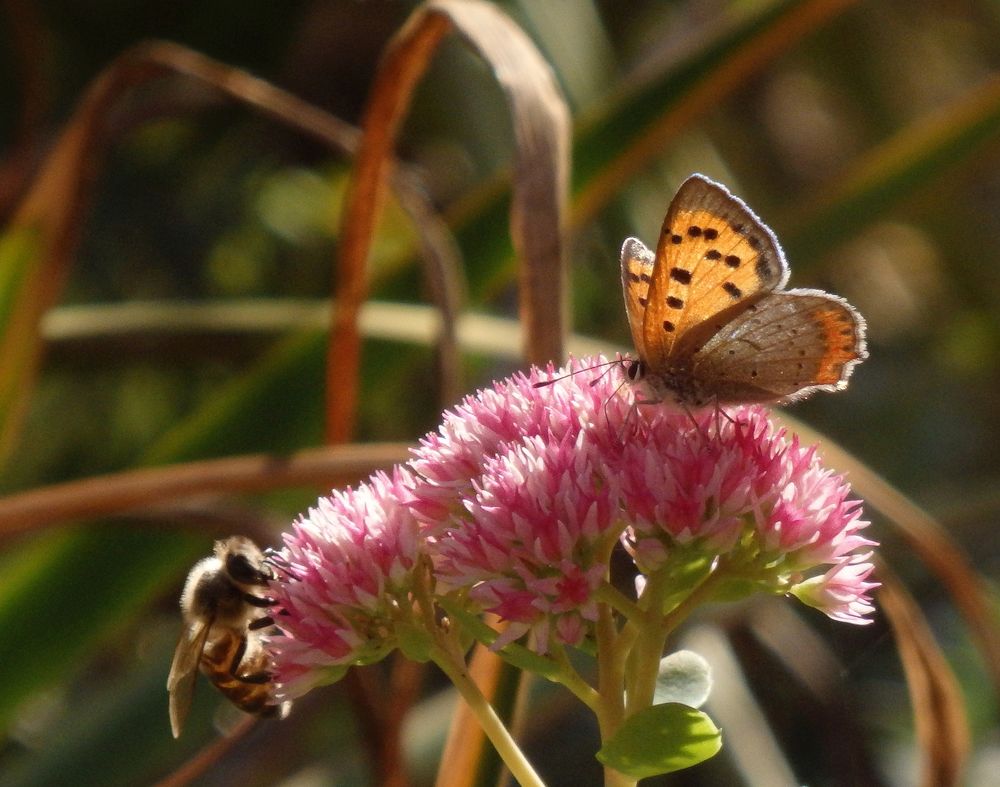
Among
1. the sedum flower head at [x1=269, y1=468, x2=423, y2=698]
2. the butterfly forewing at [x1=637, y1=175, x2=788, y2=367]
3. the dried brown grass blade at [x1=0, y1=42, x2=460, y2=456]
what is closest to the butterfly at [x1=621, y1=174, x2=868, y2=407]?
the butterfly forewing at [x1=637, y1=175, x2=788, y2=367]

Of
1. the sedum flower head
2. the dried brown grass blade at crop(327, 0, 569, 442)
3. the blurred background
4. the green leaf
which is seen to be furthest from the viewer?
the blurred background

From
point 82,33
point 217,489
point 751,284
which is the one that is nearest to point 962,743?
point 751,284

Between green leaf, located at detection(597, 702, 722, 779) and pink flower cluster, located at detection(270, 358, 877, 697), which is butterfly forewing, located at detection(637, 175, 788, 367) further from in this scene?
green leaf, located at detection(597, 702, 722, 779)

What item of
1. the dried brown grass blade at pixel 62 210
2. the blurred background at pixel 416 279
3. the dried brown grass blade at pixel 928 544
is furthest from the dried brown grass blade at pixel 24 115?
the dried brown grass blade at pixel 928 544

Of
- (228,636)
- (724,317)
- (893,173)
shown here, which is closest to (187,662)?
(228,636)

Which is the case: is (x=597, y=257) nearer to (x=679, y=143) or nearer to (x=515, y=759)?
(x=679, y=143)

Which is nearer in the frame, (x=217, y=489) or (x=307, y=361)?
(x=217, y=489)

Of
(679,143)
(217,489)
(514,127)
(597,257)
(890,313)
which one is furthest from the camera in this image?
(890,313)

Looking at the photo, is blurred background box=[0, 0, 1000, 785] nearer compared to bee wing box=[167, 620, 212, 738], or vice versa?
bee wing box=[167, 620, 212, 738]
